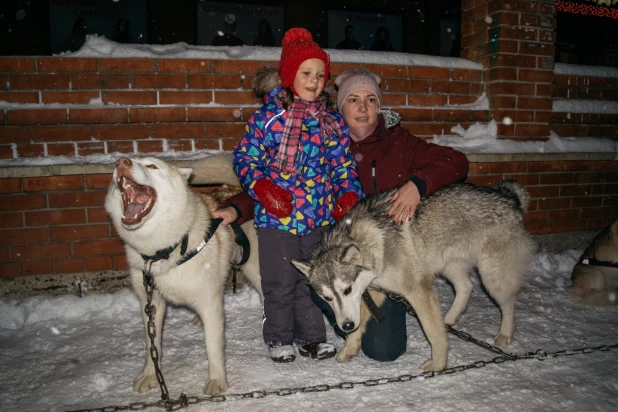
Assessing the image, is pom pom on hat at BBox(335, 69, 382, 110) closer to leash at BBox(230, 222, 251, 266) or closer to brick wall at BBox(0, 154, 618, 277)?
leash at BBox(230, 222, 251, 266)

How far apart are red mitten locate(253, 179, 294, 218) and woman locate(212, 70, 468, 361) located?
0.36 metres

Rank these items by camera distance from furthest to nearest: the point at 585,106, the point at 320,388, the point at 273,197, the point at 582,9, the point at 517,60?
the point at 582,9, the point at 585,106, the point at 517,60, the point at 273,197, the point at 320,388

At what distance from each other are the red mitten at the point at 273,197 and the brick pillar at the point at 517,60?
139 inches

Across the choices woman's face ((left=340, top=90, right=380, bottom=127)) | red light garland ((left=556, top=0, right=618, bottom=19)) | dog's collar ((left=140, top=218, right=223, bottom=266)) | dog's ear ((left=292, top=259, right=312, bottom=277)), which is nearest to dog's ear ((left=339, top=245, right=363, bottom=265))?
dog's ear ((left=292, top=259, right=312, bottom=277))

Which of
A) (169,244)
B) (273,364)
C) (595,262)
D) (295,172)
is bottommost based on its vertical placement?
(273,364)

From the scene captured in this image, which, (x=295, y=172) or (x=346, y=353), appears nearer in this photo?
(x=295, y=172)

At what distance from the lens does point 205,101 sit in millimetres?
3977

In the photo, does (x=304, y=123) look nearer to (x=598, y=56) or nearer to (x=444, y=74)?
(x=444, y=74)

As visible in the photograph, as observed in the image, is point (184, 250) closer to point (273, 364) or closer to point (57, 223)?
point (273, 364)

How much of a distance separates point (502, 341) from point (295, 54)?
2750 mm

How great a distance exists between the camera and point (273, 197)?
2449 millimetres

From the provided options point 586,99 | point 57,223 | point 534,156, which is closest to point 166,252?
point 57,223

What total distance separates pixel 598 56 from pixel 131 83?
46.9ft

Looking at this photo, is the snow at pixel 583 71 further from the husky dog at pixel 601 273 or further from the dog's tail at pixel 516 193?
the dog's tail at pixel 516 193
